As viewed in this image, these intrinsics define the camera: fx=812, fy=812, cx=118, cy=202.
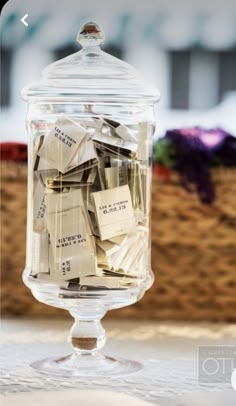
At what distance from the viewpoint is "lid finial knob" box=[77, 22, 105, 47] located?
0.95 m

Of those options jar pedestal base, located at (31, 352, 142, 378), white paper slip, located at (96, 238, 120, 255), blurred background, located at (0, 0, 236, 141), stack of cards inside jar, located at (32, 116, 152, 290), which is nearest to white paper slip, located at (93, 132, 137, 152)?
stack of cards inside jar, located at (32, 116, 152, 290)

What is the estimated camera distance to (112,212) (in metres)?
0.89

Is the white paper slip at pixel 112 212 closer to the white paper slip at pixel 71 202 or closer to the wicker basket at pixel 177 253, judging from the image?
the white paper slip at pixel 71 202

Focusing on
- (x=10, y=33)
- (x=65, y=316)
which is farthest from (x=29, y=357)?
(x=10, y=33)

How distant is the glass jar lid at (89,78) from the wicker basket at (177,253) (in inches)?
9.9

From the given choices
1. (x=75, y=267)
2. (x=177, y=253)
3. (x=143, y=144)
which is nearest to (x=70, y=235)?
(x=75, y=267)

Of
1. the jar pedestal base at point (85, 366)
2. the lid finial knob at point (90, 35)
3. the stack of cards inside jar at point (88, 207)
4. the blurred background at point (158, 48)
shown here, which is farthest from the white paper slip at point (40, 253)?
the blurred background at point (158, 48)

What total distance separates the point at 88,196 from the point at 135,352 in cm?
25

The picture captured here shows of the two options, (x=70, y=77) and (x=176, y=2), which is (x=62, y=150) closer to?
(x=70, y=77)

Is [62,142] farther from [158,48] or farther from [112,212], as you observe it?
[158,48]

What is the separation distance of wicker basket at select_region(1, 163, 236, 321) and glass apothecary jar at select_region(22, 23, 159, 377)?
0.24m

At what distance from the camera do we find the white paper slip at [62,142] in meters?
0.90

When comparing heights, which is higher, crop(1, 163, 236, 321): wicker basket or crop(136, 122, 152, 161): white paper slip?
crop(136, 122, 152, 161): white paper slip

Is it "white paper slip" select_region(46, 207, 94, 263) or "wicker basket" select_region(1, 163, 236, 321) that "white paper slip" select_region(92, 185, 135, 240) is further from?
"wicker basket" select_region(1, 163, 236, 321)
